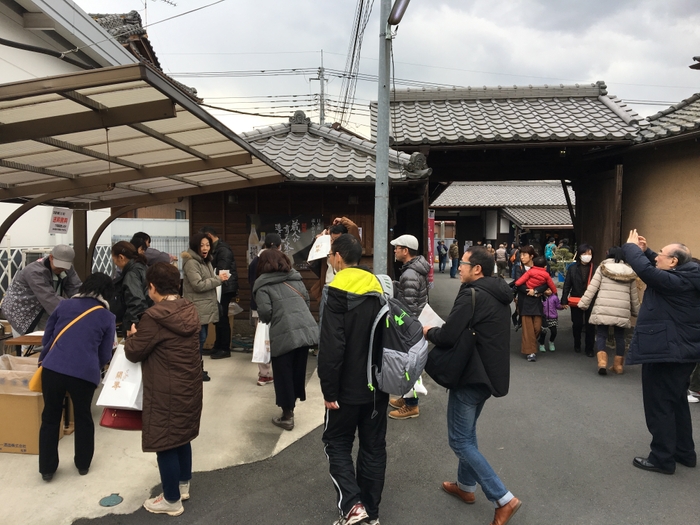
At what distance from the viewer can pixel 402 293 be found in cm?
525

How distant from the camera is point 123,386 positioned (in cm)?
336

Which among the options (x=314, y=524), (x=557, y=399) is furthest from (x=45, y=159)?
(x=557, y=399)

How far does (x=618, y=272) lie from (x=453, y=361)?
198 inches

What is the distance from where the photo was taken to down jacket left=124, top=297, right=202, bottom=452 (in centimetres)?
328

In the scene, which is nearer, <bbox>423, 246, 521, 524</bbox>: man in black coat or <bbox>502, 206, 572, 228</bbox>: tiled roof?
<bbox>423, 246, 521, 524</bbox>: man in black coat

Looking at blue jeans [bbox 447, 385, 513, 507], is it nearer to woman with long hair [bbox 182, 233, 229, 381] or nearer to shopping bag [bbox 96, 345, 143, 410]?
shopping bag [bbox 96, 345, 143, 410]

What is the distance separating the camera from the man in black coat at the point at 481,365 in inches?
131

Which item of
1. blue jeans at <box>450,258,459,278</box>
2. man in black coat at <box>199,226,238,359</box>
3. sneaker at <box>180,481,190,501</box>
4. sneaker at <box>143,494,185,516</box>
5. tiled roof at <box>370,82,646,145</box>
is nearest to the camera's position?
sneaker at <box>143,494,185,516</box>

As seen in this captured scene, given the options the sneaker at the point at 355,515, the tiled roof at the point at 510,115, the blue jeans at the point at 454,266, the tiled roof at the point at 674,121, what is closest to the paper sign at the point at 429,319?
the sneaker at the point at 355,515

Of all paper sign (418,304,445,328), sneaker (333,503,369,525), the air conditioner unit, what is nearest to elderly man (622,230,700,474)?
paper sign (418,304,445,328)

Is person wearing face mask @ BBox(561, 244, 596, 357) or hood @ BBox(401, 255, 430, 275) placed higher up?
hood @ BBox(401, 255, 430, 275)

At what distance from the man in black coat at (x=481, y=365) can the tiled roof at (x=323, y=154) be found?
15.9 feet

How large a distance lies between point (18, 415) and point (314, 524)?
2.88 m

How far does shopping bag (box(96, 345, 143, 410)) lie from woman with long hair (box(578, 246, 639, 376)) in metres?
6.36
